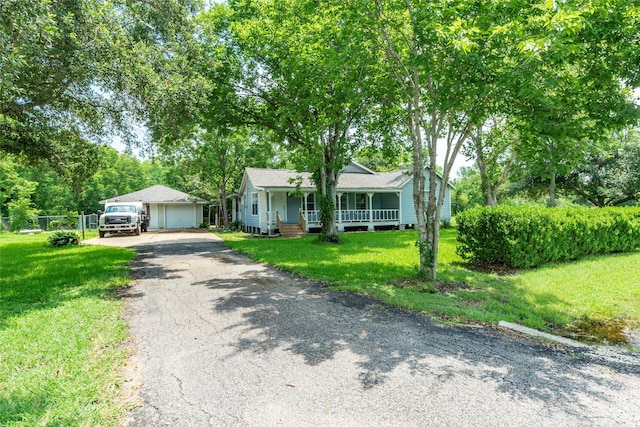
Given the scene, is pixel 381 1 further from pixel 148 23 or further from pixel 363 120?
pixel 363 120

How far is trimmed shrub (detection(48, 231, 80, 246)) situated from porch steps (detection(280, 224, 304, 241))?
984cm

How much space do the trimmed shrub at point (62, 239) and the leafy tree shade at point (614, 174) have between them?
2756 centimetres

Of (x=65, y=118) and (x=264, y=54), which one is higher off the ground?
(x=264, y=54)

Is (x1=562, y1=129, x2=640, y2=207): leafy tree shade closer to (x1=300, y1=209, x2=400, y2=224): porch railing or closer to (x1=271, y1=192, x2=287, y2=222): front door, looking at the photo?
(x1=300, y1=209, x2=400, y2=224): porch railing

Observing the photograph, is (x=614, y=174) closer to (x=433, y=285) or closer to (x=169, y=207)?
(x=433, y=285)

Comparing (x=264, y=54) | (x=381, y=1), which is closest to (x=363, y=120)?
(x=264, y=54)

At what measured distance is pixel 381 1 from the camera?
6.68 metres

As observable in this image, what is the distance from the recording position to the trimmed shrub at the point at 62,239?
15.5 metres

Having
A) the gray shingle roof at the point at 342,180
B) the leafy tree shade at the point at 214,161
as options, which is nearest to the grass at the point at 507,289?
the gray shingle roof at the point at 342,180

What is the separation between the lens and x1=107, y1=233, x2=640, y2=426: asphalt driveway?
8.72 ft

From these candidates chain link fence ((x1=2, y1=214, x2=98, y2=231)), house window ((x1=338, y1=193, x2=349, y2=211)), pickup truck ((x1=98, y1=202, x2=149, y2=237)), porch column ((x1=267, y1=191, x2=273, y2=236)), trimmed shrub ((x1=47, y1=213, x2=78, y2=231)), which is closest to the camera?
porch column ((x1=267, y1=191, x2=273, y2=236))

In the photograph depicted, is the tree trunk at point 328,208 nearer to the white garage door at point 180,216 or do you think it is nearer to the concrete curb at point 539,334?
the concrete curb at point 539,334

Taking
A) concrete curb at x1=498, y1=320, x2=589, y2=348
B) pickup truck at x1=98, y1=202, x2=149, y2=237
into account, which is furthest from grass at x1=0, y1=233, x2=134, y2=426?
pickup truck at x1=98, y1=202, x2=149, y2=237

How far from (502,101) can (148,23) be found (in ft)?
27.1
